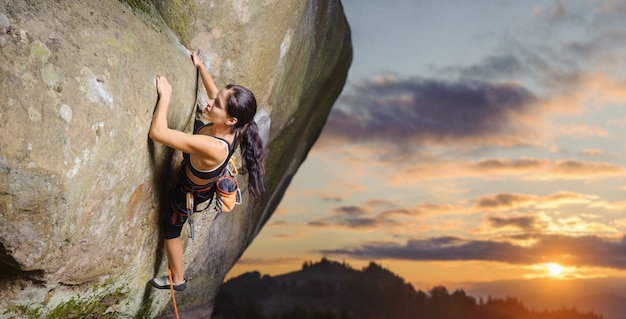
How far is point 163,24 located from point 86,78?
3.91ft

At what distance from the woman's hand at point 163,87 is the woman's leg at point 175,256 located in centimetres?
130

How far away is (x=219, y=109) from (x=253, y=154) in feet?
1.87

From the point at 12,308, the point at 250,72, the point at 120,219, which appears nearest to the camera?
the point at 12,308

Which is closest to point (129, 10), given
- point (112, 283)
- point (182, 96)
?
point (182, 96)

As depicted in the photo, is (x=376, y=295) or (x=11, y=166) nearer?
(x=11, y=166)

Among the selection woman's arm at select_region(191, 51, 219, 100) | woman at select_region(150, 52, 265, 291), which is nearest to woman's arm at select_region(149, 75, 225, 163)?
woman at select_region(150, 52, 265, 291)

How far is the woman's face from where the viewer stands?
4832mm

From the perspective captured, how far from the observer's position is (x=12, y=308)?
4.62 metres

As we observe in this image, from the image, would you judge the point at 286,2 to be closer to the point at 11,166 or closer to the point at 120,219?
the point at 120,219

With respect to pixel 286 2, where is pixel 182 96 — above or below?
below

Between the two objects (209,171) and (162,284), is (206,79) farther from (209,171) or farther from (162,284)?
(162,284)

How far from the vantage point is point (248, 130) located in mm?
5164

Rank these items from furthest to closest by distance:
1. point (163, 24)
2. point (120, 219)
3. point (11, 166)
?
point (163, 24)
point (120, 219)
point (11, 166)

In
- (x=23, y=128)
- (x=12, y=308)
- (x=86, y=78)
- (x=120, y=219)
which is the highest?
(x=86, y=78)
